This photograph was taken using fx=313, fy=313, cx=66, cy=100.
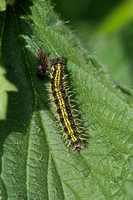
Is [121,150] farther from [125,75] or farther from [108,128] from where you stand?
[125,75]

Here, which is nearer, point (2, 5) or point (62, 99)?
point (2, 5)

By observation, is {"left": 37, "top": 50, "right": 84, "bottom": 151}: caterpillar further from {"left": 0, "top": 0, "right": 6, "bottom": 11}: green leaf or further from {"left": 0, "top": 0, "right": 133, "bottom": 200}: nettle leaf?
{"left": 0, "top": 0, "right": 6, "bottom": 11}: green leaf

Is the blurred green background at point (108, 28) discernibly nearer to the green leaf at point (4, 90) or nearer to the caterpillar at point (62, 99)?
the caterpillar at point (62, 99)

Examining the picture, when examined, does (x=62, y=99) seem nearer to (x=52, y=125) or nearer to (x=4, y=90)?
(x=52, y=125)

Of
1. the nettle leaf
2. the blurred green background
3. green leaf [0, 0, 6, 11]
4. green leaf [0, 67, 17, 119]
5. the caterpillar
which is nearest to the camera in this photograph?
green leaf [0, 0, 6, 11]

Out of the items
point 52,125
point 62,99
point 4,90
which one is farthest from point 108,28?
point 4,90

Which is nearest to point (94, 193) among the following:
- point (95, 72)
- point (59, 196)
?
point (59, 196)

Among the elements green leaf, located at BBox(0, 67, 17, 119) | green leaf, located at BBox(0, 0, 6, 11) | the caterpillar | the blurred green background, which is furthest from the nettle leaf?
the blurred green background
